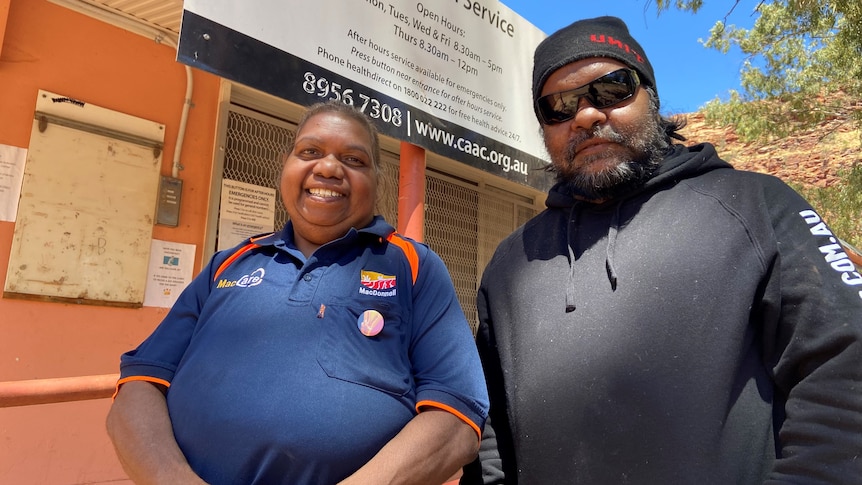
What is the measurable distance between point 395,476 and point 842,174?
35.2ft

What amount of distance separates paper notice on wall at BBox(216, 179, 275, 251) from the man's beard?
9.72ft

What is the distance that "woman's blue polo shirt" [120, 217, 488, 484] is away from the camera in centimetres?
135

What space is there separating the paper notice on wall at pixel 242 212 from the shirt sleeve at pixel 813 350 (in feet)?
11.4

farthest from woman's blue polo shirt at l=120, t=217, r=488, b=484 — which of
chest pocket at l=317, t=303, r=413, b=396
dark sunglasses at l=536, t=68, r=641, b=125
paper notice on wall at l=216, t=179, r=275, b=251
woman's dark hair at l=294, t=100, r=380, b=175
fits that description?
paper notice on wall at l=216, t=179, r=275, b=251

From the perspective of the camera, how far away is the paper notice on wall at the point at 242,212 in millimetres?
4129

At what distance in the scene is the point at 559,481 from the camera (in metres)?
1.43

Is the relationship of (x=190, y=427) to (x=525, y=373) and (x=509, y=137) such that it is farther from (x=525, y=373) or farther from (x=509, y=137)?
(x=509, y=137)

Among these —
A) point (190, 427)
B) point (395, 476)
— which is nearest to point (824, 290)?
point (395, 476)

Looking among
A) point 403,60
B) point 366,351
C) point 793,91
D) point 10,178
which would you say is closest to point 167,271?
point 10,178

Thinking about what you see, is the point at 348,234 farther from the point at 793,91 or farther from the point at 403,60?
the point at 793,91

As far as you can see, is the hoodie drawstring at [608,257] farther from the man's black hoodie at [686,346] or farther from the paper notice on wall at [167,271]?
the paper notice on wall at [167,271]

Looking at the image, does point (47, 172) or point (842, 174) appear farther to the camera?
point (842, 174)

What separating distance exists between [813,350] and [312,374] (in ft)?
3.52

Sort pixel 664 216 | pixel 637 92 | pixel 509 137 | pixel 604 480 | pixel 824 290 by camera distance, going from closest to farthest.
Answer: pixel 824 290
pixel 604 480
pixel 664 216
pixel 637 92
pixel 509 137
